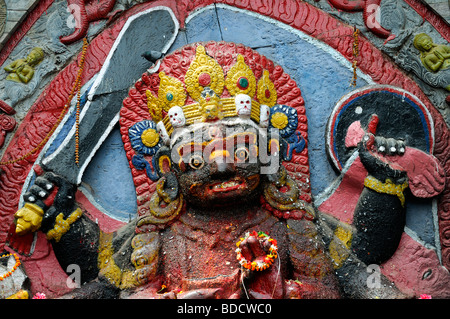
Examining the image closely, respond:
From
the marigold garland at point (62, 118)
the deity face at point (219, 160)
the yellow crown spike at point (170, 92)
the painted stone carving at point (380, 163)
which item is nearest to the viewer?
the deity face at point (219, 160)

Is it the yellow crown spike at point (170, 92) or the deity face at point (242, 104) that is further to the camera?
the yellow crown spike at point (170, 92)

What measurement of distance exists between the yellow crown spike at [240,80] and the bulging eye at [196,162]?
2.18ft

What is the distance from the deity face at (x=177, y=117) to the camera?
5.98 m

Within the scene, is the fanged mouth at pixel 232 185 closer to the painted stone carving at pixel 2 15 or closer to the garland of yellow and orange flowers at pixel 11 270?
the garland of yellow and orange flowers at pixel 11 270

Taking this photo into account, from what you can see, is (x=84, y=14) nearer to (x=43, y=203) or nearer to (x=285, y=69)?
(x=43, y=203)

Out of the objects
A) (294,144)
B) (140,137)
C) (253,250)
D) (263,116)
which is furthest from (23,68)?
(253,250)

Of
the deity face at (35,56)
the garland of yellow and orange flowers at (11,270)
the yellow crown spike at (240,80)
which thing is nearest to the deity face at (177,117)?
the yellow crown spike at (240,80)

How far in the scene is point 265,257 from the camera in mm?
5414

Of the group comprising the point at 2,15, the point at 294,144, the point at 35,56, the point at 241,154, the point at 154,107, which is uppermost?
the point at 2,15

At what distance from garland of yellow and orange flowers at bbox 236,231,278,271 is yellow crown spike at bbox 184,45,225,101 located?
4.34 feet

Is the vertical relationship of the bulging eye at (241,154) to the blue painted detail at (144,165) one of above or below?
above

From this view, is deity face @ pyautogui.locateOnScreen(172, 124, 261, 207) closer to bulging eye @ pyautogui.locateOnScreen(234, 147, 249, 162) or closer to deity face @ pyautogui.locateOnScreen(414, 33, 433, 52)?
bulging eye @ pyautogui.locateOnScreen(234, 147, 249, 162)

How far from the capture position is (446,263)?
19.9 ft

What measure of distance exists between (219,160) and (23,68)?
2.28m
